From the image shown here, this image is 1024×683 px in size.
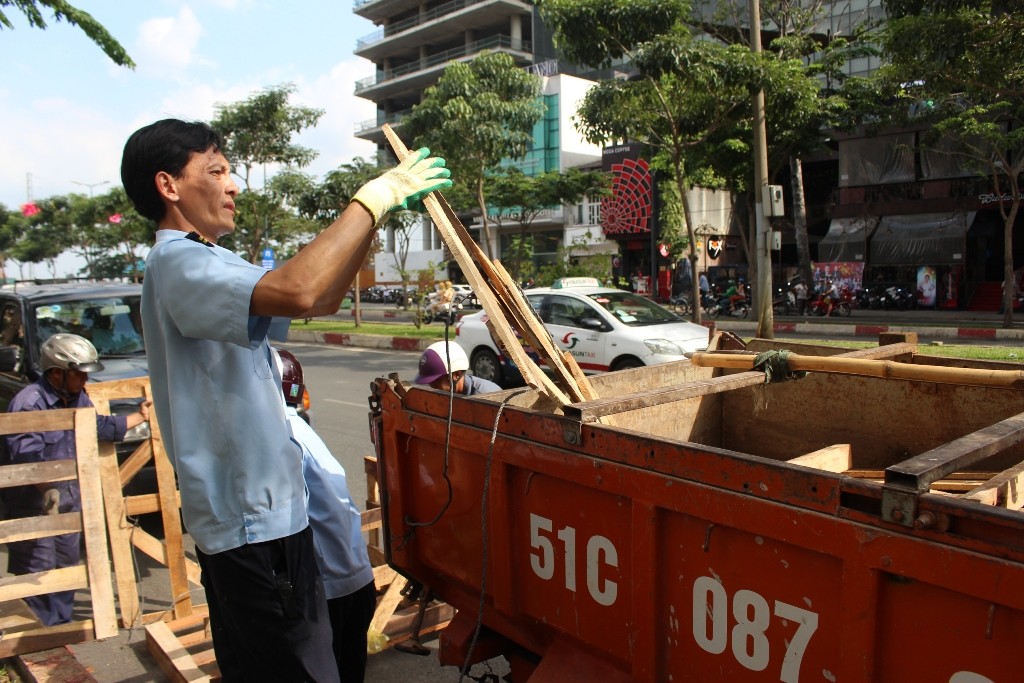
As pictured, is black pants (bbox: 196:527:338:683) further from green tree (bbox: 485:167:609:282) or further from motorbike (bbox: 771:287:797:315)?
motorbike (bbox: 771:287:797:315)

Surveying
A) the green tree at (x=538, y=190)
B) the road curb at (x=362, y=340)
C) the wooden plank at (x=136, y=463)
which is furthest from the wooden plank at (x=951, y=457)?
the green tree at (x=538, y=190)

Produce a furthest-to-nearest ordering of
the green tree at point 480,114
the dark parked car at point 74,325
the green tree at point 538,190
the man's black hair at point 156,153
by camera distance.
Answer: the green tree at point 538,190 → the green tree at point 480,114 → the dark parked car at point 74,325 → the man's black hair at point 156,153

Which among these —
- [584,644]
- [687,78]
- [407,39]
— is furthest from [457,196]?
[407,39]

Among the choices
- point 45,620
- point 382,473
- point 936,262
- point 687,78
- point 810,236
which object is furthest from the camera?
point 810,236

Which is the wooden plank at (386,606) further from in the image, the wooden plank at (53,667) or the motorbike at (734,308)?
the motorbike at (734,308)

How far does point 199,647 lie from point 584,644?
6.66 feet

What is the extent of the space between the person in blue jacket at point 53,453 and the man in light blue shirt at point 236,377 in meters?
1.99

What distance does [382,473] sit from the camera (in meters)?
2.79

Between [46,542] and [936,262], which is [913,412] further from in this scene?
[936,262]

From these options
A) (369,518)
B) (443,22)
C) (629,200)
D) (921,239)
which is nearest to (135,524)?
(369,518)

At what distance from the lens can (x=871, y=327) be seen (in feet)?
55.8

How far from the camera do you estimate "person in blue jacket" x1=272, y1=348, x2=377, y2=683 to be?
2.06m

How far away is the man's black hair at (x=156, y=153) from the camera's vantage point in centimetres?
181

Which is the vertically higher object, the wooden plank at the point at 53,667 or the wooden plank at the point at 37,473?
the wooden plank at the point at 37,473
